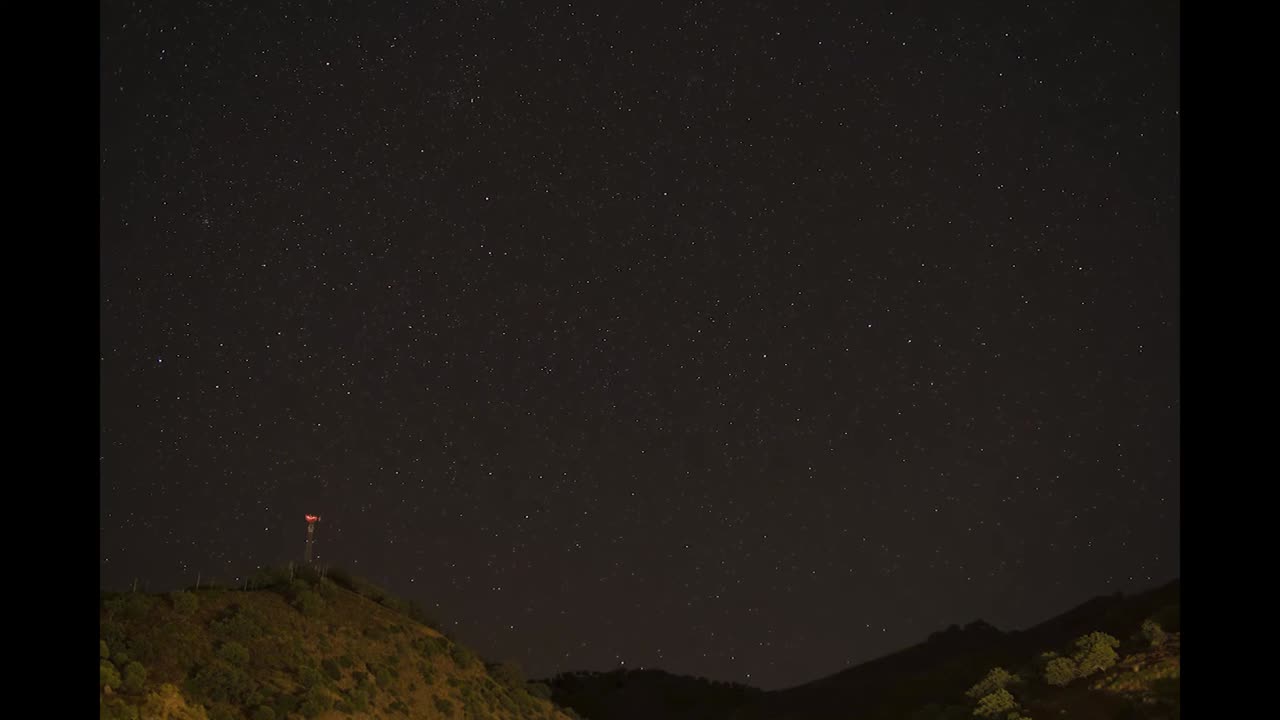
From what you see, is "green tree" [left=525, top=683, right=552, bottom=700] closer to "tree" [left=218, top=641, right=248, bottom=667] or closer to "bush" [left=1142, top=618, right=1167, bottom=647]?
"tree" [left=218, top=641, right=248, bottom=667]

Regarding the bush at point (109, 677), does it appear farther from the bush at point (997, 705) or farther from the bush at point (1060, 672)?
the bush at point (1060, 672)

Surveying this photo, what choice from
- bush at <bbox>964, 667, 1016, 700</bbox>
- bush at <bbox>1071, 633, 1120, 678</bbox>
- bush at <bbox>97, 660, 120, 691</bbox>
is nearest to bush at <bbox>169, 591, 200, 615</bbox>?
bush at <bbox>97, 660, 120, 691</bbox>

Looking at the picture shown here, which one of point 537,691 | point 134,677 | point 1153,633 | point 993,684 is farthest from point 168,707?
point 1153,633

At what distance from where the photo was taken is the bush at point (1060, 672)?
1629 inches

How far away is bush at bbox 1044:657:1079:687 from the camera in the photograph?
136ft

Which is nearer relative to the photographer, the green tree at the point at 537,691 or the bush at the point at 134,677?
the bush at the point at 134,677

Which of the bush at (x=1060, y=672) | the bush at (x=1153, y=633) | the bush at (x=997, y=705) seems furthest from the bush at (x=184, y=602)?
the bush at (x=1153, y=633)

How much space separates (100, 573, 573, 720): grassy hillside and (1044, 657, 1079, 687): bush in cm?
2012

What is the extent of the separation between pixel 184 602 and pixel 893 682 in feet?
186

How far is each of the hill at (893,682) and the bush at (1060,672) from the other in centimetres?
336

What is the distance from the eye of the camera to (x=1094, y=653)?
4303 centimetres
